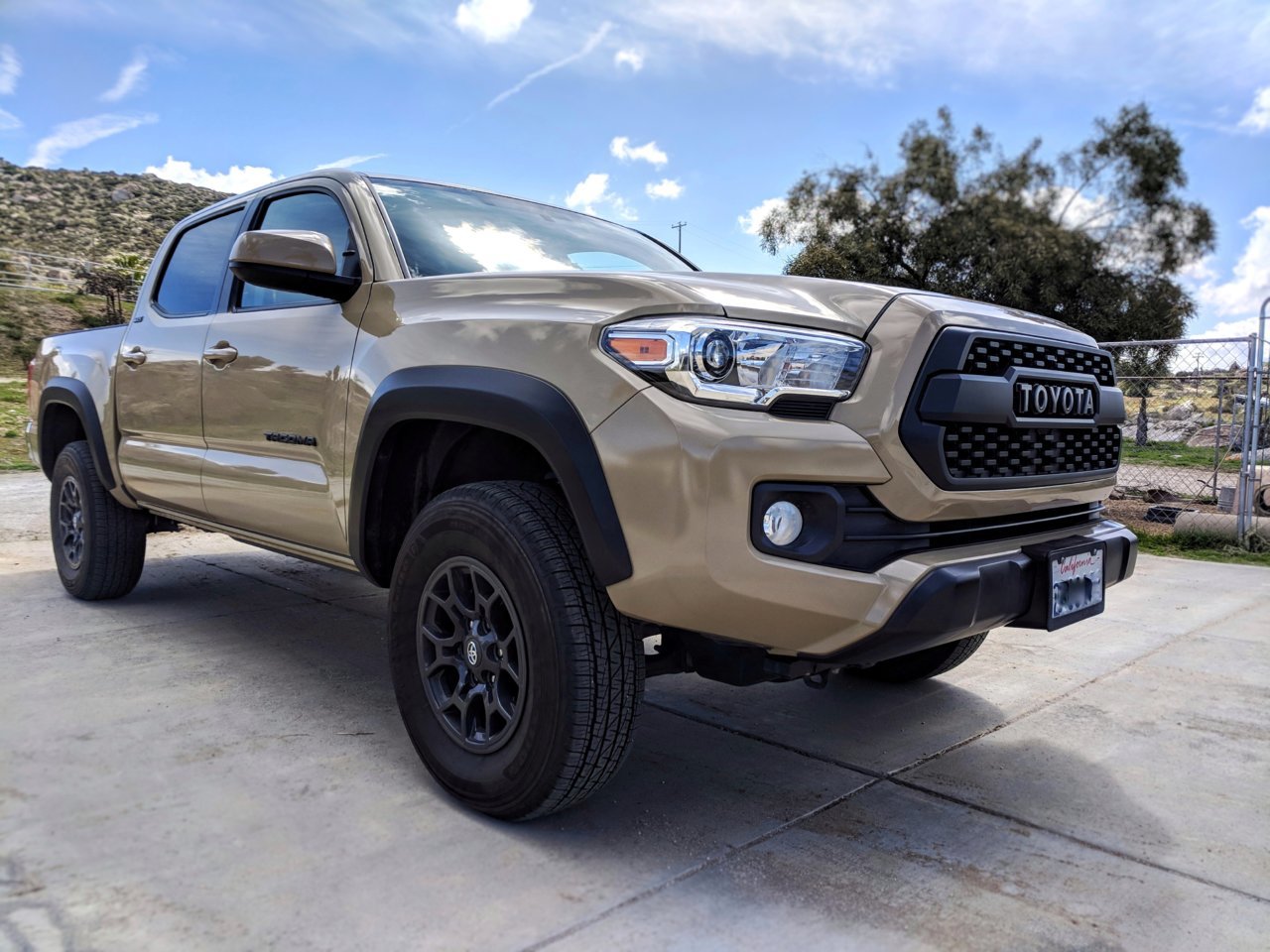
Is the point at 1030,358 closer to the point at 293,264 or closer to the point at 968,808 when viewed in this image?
the point at 968,808

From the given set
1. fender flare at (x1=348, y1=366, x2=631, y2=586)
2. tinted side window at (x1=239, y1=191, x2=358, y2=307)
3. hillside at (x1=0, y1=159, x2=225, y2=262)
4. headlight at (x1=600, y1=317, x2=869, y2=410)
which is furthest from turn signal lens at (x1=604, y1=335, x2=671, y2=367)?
hillside at (x1=0, y1=159, x2=225, y2=262)

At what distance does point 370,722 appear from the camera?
3.20 metres

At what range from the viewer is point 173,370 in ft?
13.1

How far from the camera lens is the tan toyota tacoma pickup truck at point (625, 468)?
2111 mm

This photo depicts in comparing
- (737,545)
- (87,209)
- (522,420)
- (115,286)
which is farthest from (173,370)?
(87,209)

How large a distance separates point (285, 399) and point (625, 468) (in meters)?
1.59

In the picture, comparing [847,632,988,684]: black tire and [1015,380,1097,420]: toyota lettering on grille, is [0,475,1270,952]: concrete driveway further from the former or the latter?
[1015,380,1097,420]: toyota lettering on grille

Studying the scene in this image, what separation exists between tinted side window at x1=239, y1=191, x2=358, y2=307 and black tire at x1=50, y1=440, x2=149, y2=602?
5.34 feet

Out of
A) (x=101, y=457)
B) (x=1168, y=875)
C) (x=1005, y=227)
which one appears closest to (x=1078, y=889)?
(x=1168, y=875)

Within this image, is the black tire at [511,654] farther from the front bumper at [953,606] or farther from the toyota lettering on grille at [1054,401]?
the toyota lettering on grille at [1054,401]

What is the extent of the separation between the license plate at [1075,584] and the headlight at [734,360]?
2.51ft

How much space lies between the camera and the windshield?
3.08 meters

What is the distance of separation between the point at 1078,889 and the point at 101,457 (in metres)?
4.32

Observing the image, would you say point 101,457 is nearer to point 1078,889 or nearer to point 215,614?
point 215,614
